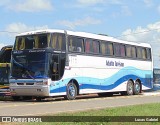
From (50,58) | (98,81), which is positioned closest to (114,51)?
(98,81)

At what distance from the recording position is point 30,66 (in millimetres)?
22391

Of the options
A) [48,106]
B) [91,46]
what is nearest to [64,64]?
[91,46]

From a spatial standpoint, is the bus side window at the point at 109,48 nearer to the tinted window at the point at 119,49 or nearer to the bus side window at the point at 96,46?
the tinted window at the point at 119,49

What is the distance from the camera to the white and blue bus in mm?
22219

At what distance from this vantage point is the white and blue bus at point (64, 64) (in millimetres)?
22219

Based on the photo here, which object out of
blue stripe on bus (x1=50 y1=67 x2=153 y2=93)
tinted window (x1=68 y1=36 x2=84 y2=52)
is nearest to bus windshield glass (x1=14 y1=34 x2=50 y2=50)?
tinted window (x1=68 y1=36 x2=84 y2=52)

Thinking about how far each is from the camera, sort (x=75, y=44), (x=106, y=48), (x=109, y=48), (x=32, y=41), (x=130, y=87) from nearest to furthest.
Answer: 1. (x=32, y=41)
2. (x=75, y=44)
3. (x=106, y=48)
4. (x=109, y=48)
5. (x=130, y=87)

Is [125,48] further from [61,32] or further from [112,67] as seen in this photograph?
[61,32]

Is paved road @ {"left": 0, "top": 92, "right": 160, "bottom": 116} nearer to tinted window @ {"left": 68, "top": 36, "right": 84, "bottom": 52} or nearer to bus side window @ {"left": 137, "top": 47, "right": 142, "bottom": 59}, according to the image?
tinted window @ {"left": 68, "top": 36, "right": 84, "bottom": 52}

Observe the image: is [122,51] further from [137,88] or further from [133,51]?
[137,88]

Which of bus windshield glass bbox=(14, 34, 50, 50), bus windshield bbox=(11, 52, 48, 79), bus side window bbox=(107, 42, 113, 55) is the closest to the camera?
bus windshield bbox=(11, 52, 48, 79)

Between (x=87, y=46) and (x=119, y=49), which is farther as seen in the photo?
(x=119, y=49)

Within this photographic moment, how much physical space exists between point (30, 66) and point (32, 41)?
4.87 feet

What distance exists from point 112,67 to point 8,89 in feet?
23.8
